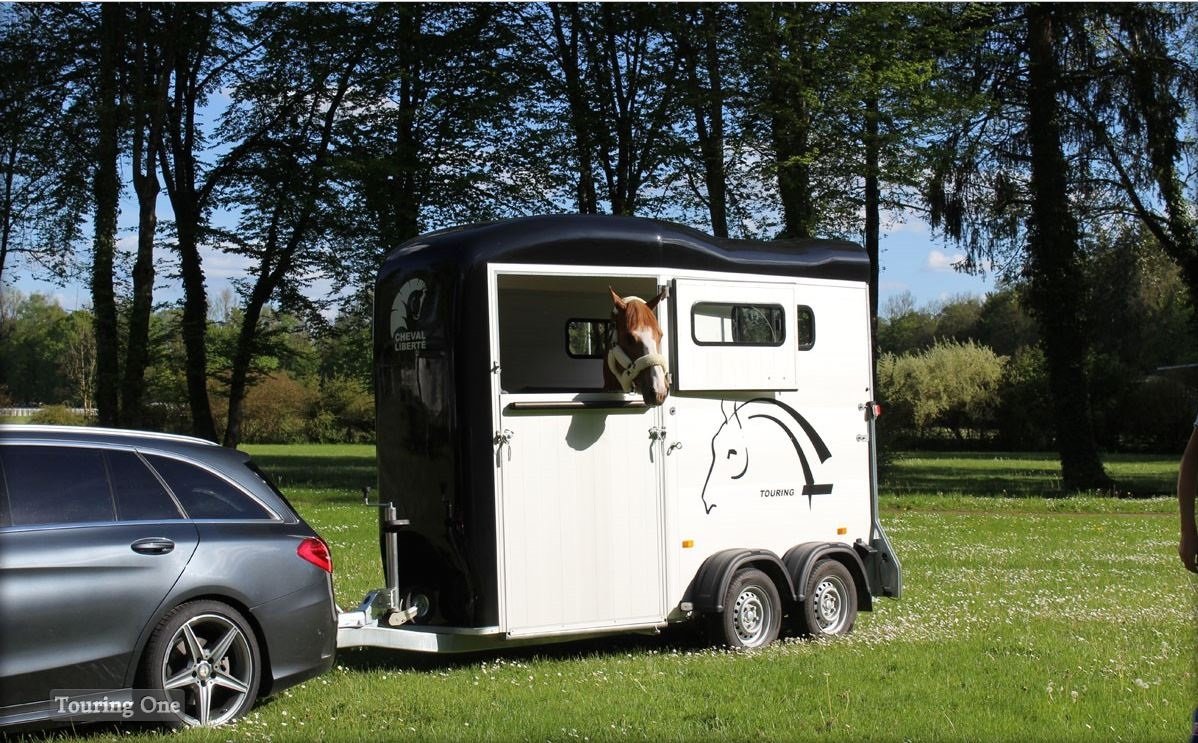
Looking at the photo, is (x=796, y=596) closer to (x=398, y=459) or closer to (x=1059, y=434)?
(x=398, y=459)

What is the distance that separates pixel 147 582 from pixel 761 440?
550 centimetres

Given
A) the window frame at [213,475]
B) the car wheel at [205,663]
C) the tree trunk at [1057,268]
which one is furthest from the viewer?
the tree trunk at [1057,268]

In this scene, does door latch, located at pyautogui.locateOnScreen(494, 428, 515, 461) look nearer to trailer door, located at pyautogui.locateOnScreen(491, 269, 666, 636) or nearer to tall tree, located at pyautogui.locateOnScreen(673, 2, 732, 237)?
trailer door, located at pyautogui.locateOnScreen(491, 269, 666, 636)

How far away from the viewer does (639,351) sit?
939cm

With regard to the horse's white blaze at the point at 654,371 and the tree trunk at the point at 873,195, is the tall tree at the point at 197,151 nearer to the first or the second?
the tree trunk at the point at 873,195

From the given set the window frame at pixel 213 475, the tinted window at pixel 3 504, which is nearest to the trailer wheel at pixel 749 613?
the window frame at pixel 213 475

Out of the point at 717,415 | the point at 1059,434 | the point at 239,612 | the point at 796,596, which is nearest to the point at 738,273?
the point at 717,415

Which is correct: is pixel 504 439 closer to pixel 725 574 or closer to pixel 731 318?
pixel 725 574

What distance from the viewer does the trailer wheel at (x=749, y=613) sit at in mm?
9664

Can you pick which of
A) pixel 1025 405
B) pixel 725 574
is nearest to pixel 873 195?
pixel 725 574

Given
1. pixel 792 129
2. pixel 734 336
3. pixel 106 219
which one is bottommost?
pixel 734 336

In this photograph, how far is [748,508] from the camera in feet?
33.7

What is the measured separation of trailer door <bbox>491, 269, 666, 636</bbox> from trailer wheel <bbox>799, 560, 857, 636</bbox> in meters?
1.51

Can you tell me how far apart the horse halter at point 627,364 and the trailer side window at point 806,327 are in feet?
5.76
